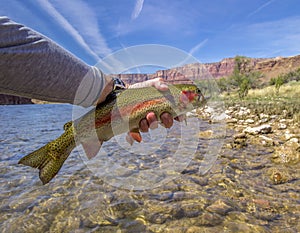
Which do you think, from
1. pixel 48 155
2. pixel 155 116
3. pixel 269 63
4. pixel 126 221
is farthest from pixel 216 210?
pixel 269 63

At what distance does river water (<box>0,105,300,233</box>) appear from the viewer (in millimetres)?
3488

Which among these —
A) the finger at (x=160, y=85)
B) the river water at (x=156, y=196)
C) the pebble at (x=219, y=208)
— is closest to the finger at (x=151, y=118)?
the finger at (x=160, y=85)

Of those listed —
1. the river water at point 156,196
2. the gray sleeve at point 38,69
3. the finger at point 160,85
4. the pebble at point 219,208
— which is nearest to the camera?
the gray sleeve at point 38,69

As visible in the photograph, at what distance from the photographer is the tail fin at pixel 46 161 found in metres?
2.75

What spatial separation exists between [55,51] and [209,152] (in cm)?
603

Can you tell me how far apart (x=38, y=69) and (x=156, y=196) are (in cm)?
323

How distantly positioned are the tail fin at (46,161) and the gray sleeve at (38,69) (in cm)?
82

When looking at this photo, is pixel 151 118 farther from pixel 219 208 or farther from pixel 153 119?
pixel 219 208

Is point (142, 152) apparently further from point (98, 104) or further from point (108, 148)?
point (98, 104)

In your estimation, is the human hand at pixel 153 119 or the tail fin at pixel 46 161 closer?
the tail fin at pixel 46 161

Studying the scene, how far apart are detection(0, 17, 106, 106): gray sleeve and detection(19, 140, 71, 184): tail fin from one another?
82 centimetres

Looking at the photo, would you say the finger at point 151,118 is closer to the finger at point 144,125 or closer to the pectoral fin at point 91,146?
the finger at point 144,125

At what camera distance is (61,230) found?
3.44 meters

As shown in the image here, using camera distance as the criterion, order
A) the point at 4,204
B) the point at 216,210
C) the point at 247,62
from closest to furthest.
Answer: the point at 216,210 < the point at 4,204 < the point at 247,62
